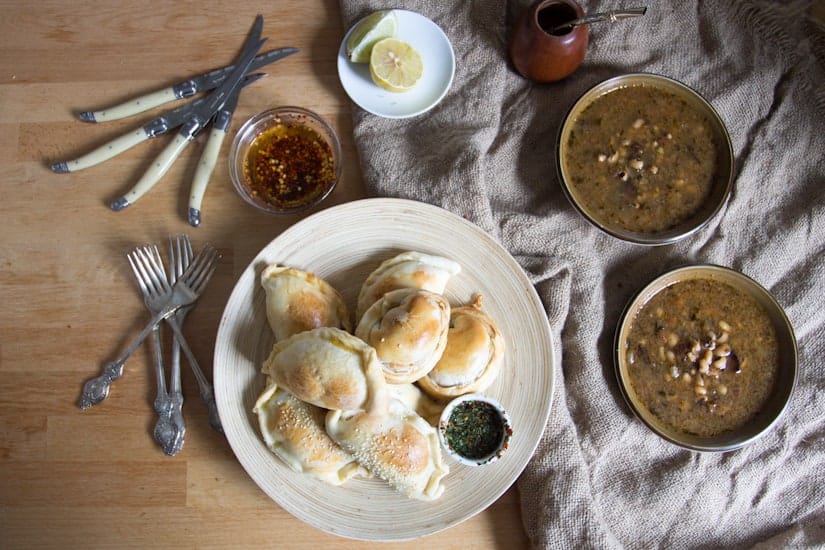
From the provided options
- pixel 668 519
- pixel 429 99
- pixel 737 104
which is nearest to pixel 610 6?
pixel 737 104

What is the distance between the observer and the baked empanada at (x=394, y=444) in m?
2.11

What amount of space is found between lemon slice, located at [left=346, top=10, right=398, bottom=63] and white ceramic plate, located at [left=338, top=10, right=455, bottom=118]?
5 centimetres

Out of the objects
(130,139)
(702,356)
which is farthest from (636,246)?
(130,139)

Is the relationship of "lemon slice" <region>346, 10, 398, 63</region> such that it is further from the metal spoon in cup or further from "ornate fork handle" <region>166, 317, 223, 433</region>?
"ornate fork handle" <region>166, 317, 223, 433</region>

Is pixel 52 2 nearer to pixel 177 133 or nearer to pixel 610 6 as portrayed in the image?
pixel 177 133

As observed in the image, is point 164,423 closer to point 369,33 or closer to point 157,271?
point 157,271

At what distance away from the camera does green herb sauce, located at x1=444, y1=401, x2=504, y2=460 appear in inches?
86.3

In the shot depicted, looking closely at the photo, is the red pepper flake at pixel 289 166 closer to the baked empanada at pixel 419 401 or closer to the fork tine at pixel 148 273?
the fork tine at pixel 148 273

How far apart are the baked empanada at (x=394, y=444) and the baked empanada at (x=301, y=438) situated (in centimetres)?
6

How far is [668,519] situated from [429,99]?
180cm

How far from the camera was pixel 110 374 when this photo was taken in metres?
2.40

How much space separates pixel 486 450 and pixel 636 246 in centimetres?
98

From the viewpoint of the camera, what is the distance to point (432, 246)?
2.38 m

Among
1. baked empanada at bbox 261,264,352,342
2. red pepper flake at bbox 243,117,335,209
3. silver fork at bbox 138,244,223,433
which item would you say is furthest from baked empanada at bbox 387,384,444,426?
red pepper flake at bbox 243,117,335,209
